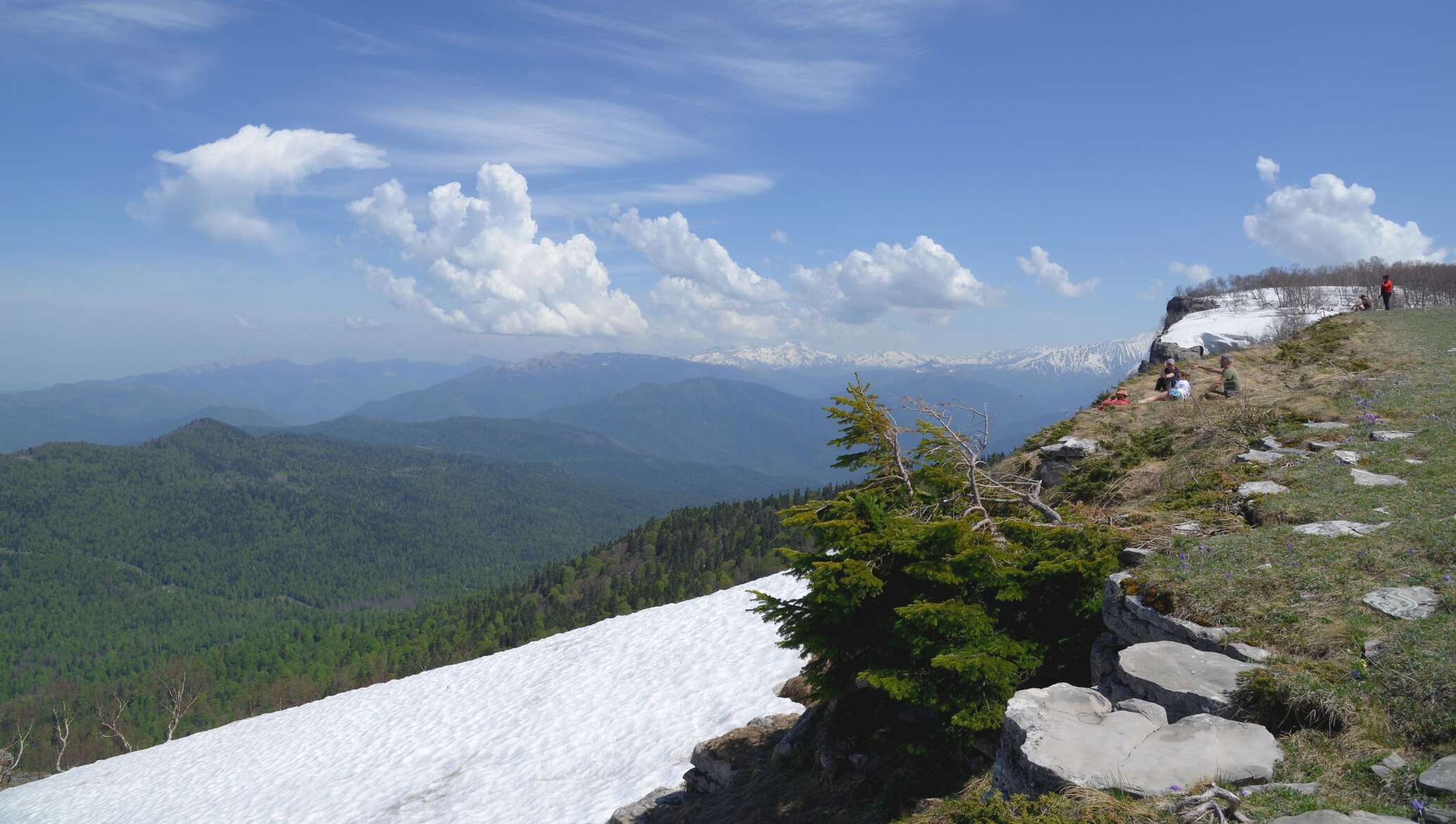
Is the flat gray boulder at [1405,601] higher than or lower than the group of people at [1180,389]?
lower

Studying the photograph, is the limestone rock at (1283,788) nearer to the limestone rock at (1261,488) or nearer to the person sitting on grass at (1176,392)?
the limestone rock at (1261,488)

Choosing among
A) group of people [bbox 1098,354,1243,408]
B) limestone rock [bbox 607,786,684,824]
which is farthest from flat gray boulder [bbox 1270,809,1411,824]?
group of people [bbox 1098,354,1243,408]

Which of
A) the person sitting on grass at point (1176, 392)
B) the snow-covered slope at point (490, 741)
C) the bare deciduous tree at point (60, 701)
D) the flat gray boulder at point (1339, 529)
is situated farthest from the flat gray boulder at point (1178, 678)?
the bare deciduous tree at point (60, 701)

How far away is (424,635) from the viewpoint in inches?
4227

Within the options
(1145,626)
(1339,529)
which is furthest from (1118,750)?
(1339,529)

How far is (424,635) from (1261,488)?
381ft

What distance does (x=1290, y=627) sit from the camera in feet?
21.2

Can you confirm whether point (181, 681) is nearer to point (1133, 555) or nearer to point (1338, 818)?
point (1133, 555)

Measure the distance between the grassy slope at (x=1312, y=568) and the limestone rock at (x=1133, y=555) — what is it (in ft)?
0.53

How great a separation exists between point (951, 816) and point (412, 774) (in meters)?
19.2

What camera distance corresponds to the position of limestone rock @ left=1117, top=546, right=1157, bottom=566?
8.29 metres

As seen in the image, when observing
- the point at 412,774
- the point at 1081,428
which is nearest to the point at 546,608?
the point at 412,774

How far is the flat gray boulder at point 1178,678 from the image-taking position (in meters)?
5.90

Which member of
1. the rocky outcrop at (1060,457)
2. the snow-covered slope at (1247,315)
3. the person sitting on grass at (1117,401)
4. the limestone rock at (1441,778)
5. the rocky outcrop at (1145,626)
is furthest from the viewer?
the snow-covered slope at (1247,315)
